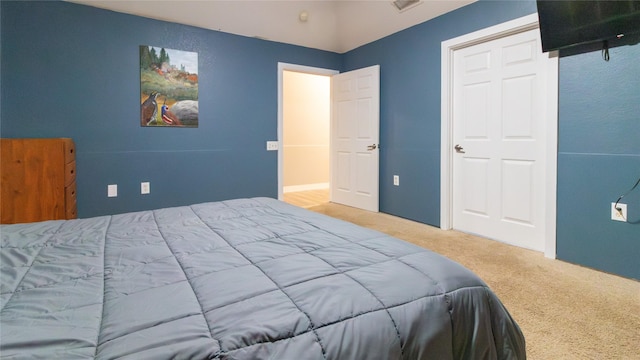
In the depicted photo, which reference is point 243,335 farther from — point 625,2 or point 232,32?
point 232,32

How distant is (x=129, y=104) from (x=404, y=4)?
3.12 m

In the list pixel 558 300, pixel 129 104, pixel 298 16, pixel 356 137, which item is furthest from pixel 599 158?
pixel 129 104

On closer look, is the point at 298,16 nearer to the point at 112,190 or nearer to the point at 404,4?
the point at 404,4

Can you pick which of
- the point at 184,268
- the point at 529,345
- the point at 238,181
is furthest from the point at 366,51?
the point at 184,268

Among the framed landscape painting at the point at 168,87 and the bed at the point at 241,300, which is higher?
the framed landscape painting at the point at 168,87

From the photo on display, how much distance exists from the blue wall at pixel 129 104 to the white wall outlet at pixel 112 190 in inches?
1.6

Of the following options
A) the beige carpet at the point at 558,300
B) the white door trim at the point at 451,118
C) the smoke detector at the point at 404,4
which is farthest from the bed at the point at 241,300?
the smoke detector at the point at 404,4

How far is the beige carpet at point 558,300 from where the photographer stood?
1.58 m

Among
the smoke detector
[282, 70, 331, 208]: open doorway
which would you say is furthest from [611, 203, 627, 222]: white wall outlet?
[282, 70, 331, 208]: open doorway

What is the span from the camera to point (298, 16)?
425 cm

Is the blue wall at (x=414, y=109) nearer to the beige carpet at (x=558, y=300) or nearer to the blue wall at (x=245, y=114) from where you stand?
the blue wall at (x=245, y=114)

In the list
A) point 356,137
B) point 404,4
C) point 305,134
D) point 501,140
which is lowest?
point 501,140

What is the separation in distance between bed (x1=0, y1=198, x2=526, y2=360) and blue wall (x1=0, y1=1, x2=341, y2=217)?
2.37 m

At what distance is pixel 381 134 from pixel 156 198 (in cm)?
281
